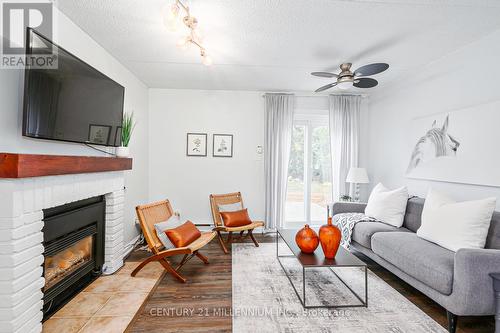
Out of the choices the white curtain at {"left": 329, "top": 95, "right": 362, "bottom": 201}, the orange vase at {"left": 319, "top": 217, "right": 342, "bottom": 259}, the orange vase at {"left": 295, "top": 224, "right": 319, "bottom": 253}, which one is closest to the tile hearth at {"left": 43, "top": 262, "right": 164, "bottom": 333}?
the orange vase at {"left": 295, "top": 224, "right": 319, "bottom": 253}

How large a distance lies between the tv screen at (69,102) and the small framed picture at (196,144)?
1687 millimetres

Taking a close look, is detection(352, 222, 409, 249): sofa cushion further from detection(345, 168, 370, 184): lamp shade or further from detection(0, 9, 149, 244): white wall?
detection(0, 9, 149, 244): white wall

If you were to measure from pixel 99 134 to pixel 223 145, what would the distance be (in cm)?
225

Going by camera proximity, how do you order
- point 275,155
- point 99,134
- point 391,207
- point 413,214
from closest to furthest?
point 99,134
point 413,214
point 391,207
point 275,155

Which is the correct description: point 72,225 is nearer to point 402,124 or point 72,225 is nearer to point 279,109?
point 279,109

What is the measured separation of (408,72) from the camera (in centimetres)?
359

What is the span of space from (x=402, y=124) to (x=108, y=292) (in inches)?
173

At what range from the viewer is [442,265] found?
1979 mm

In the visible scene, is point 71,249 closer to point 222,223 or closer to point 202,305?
point 202,305

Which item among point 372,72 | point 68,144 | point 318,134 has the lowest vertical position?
point 68,144

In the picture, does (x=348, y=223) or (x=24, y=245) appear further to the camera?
(x=348, y=223)

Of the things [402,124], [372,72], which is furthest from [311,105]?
[372,72]

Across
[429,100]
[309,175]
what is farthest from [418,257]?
[309,175]

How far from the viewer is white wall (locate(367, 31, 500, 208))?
262 cm
